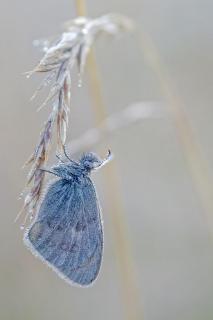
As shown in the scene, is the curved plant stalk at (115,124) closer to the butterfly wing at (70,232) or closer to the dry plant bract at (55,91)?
the butterfly wing at (70,232)

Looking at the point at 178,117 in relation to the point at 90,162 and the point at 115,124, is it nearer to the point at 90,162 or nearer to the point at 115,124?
the point at 115,124

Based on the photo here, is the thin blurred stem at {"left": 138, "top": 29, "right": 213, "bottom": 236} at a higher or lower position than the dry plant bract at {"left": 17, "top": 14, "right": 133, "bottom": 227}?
higher

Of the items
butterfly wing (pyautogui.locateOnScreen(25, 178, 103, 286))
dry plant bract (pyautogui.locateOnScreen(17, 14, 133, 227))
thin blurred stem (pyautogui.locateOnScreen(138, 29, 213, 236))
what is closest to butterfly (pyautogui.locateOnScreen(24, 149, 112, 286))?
butterfly wing (pyautogui.locateOnScreen(25, 178, 103, 286))

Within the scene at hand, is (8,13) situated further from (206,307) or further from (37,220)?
(37,220)

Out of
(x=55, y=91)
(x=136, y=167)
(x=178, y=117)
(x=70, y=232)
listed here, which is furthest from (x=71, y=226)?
(x=136, y=167)

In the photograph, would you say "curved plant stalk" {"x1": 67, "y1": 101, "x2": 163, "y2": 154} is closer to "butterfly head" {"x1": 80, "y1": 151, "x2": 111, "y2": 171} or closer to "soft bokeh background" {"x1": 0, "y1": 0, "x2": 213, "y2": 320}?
"butterfly head" {"x1": 80, "y1": 151, "x2": 111, "y2": 171}

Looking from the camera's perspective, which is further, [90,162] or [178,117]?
[178,117]
